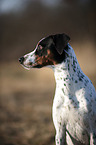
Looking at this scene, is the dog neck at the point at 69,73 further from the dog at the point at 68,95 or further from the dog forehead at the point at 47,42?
the dog forehead at the point at 47,42

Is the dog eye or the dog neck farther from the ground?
the dog eye

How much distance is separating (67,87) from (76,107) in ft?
0.35

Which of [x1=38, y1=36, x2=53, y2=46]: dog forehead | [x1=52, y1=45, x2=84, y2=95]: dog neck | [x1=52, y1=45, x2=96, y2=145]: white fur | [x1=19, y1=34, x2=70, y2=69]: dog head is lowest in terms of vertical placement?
[x1=52, y1=45, x2=96, y2=145]: white fur

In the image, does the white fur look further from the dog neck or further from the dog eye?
the dog eye

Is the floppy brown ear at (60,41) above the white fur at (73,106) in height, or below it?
above

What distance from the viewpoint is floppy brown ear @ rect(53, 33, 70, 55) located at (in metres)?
1.08

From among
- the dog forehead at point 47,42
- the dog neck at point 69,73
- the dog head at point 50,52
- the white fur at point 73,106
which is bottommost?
the white fur at point 73,106

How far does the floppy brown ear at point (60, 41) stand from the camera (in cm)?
108

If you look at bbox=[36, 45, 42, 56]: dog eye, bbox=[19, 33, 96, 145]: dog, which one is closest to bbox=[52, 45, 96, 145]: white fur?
bbox=[19, 33, 96, 145]: dog

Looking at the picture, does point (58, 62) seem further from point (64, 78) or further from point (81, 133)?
point (81, 133)

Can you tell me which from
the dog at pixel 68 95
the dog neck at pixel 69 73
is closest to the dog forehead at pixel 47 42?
the dog at pixel 68 95

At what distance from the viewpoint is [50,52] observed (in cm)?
110

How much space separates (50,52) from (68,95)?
0.76 feet

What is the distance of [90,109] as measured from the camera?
1077 mm
